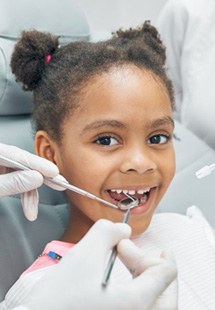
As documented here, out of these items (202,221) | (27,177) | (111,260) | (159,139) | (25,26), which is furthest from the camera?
(25,26)

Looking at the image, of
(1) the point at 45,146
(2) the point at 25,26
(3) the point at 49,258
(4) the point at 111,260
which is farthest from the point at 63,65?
(4) the point at 111,260

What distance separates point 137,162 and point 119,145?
65 mm

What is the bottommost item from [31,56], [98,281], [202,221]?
[202,221]

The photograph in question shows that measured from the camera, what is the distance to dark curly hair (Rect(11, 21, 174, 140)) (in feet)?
3.82

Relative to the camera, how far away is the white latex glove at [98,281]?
0.79m

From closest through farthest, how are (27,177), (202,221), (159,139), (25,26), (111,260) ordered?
(111,260) → (27,177) → (159,139) → (202,221) → (25,26)

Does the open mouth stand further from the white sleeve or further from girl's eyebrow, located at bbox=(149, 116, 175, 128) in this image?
the white sleeve

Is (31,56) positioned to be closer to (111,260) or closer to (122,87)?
(122,87)

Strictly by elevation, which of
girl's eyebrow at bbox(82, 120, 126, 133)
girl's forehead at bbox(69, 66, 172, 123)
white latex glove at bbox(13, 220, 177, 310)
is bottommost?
white latex glove at bbox(13, 220, 177, 310)

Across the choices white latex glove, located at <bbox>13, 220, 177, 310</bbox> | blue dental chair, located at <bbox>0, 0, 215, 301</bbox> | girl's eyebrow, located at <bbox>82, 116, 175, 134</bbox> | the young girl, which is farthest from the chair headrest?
white latex glove, located at <bbox>13, 220, 177, 310</bbox>

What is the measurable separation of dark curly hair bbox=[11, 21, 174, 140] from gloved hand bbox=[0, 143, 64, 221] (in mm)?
122

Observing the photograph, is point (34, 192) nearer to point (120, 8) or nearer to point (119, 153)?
point (119, 153)

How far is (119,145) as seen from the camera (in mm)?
1104

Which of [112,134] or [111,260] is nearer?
[111,260]
